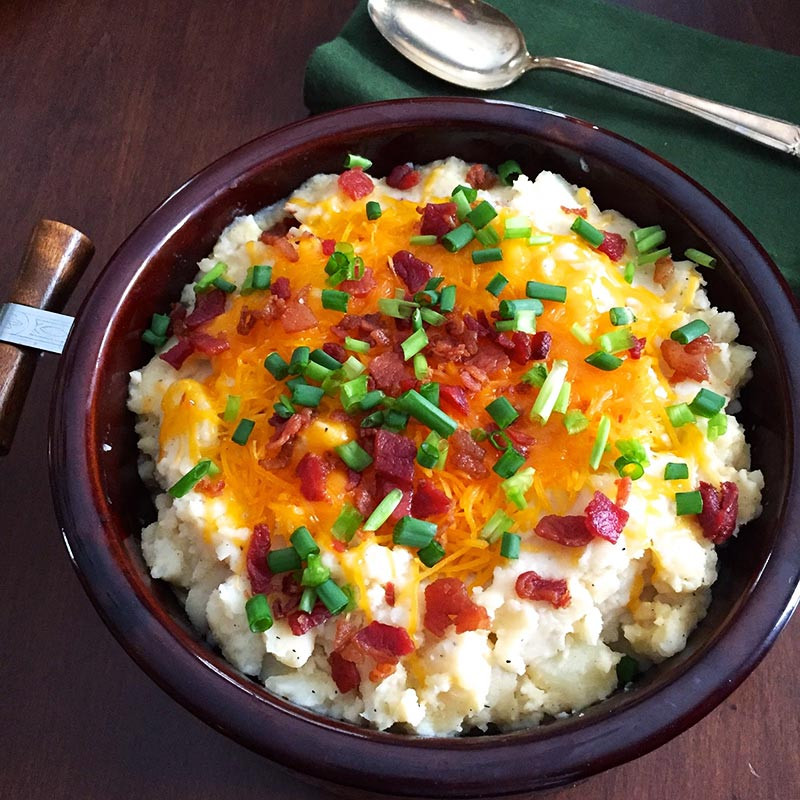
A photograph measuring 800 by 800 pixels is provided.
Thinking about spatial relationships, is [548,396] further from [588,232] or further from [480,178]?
[480,178]

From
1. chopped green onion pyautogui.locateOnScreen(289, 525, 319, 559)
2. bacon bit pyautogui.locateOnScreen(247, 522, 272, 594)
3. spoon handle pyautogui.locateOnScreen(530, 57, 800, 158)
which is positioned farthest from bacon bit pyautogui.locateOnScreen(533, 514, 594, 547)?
spoon handle pyautogui.locateOnScreen(530, 57, 800, 158)

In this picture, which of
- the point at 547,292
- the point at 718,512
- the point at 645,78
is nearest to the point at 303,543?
the point at 547,292

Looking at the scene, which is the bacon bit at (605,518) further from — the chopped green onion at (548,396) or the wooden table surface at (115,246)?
the wooden table surface at (115,246)

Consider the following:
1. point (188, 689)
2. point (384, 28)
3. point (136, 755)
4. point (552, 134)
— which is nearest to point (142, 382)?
point (188, 689)

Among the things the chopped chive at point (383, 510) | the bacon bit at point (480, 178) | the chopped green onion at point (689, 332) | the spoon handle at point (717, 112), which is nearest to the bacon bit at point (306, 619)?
the chopped chive at point (383, 510)

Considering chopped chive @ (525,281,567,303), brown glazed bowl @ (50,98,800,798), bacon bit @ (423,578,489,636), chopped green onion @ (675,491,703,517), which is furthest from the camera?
chopped chive @ (525,281,567,303)

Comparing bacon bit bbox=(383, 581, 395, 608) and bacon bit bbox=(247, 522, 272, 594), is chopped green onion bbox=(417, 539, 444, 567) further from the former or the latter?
bacon bit bbox=(247, 522, 272, 594)
